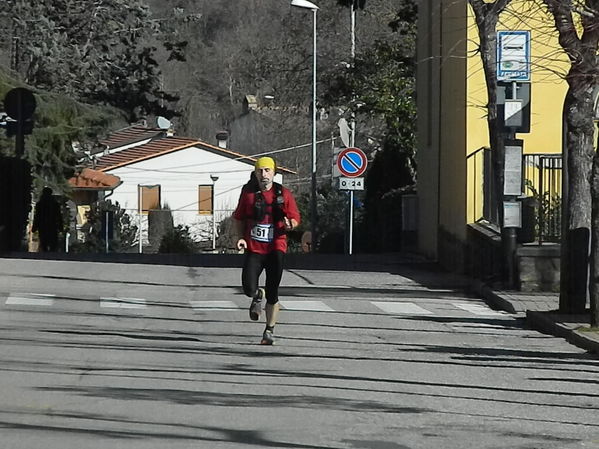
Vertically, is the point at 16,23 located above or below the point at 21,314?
above

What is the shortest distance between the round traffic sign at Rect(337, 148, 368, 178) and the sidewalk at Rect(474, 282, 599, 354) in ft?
29.6

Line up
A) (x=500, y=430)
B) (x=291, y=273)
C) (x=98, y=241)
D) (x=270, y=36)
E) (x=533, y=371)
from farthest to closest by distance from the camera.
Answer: (x=270, y=36) → (x=98, y=241) → (x=291, y=273) → (x=533, y=371) → (x=500, y=430)

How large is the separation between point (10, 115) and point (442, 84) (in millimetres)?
8281

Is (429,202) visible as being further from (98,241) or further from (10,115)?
(98,241)

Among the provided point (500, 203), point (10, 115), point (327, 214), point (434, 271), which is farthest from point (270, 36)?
point (500, 203)

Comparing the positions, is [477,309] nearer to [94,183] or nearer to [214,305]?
[214,305]

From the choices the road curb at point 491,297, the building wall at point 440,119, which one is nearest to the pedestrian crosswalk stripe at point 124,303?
the road curb at point 491,297

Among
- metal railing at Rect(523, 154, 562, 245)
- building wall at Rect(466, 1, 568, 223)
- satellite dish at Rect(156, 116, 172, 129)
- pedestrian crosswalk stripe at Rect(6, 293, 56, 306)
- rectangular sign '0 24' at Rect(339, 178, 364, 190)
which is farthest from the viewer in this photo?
satellite dish at Rect(156, 116, 172, 129)

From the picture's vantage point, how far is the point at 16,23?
4072 centimetres

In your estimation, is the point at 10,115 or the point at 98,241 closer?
the point at 10,115

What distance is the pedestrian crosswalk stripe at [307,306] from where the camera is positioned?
15684mm

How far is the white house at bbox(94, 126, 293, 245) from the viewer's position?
60.4m

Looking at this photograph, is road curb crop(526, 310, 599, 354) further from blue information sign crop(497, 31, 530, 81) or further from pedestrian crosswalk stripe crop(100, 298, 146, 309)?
pedestrian crosswalk stripe crop(100, 298, 146, 309)

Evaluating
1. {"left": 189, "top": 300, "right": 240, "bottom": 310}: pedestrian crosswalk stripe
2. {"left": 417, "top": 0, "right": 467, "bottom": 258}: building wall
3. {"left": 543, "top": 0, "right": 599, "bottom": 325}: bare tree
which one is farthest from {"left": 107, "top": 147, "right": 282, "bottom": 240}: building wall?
{"left": 543, "top": 0, "right": 599, "bottom": 325}: bare tree
